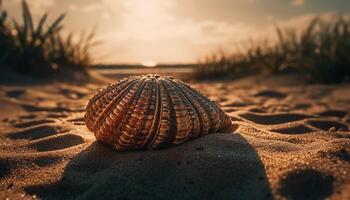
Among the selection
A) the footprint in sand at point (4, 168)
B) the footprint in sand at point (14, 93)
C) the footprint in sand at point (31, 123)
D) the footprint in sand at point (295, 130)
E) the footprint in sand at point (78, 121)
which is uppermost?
the footprint in sand at point (295, 130)

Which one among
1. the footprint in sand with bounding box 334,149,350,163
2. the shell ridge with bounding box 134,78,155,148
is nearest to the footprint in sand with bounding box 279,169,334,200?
the footprint in sand with bounding box 334,149,350,163

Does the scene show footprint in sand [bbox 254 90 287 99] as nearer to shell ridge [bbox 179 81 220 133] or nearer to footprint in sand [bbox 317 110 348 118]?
footprint in sand [bbox 317 110 348 118]

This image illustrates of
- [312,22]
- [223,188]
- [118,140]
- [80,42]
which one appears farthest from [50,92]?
[312,22]

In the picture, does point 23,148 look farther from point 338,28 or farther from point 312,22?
point 312,22

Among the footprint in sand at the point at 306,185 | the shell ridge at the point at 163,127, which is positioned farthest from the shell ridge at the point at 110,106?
the footprint in sand at the point at 306,185

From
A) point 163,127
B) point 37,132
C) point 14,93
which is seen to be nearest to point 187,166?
point 163,127

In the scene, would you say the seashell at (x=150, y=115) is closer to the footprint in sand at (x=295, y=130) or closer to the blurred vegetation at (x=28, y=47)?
the footprint in sand at (x=295, y=130)
